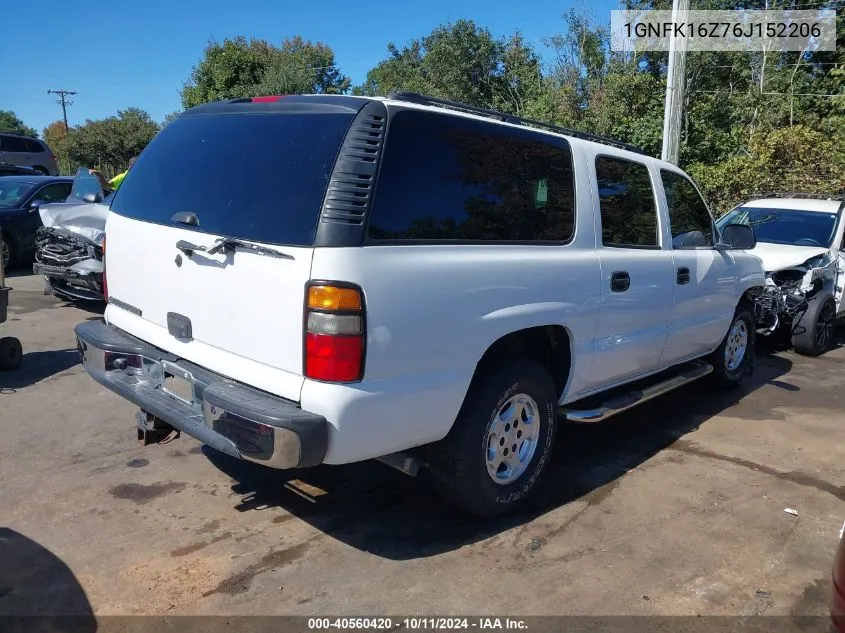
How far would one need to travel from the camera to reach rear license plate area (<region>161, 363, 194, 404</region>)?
318cm

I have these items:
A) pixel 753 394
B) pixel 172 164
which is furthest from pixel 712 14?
pixel 172 164

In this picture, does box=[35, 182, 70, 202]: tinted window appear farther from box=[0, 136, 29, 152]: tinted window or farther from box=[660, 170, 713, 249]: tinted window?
box=[0, 136, 29, 152]: tinted window

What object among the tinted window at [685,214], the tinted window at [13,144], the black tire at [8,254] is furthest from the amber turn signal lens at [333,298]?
the tinted window at [13,144]

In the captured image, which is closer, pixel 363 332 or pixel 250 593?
pixel 363 332

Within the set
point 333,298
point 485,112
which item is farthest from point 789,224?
point 333,298

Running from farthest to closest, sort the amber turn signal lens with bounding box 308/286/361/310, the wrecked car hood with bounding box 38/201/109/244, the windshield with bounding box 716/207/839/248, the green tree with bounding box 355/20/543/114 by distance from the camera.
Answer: the green tree with bounding box 355/20/543/114 → the windshield with bounding box 716/207/839/248 → the wrecked car hood with bounding box 38/201/109/244 → the amber turn signal lens with bounding box 308/286/361/310

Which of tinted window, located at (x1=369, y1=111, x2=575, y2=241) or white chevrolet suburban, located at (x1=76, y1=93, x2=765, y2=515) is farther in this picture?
tinted window, located at (x1=369, y1=111, x2=575, y2=241)

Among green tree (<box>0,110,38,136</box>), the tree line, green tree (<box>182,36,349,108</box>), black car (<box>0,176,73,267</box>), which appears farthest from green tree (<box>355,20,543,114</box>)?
green tree (<box>0,110,38,136</box>)

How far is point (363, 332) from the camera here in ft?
9.00

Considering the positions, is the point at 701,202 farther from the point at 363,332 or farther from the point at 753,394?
the point at 363,332

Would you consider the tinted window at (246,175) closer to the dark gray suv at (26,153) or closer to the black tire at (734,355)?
the black tire at (734,355)

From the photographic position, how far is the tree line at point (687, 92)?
533 inches

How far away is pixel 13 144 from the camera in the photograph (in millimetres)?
24766

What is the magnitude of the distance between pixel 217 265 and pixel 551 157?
195 cm
